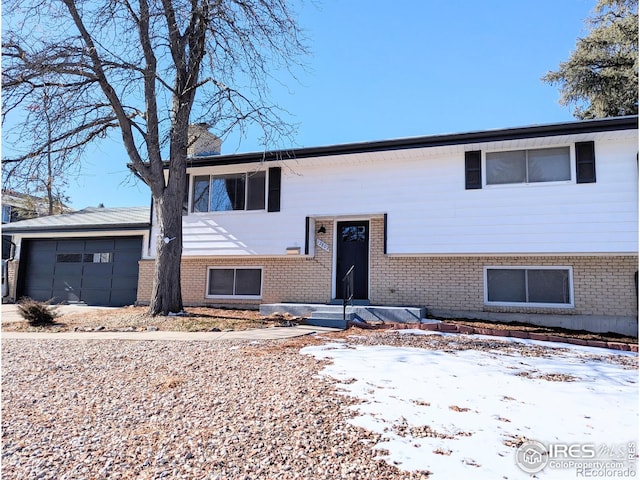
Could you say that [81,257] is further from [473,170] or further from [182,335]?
[473,170]

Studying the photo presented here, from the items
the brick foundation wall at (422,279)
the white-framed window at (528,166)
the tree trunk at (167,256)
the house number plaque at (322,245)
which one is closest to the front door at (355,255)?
the brick foundation wall at (422,279)

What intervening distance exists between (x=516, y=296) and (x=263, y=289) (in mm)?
6914

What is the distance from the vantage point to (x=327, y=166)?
1170 cm

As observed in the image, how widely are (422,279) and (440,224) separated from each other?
1583 millimetres

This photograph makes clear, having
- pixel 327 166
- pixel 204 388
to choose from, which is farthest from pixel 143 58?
pixel 204 388

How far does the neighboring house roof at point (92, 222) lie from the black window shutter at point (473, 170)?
32.0 feet

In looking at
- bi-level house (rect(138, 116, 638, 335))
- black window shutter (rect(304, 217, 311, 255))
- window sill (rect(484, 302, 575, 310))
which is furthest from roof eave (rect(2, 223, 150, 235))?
window sill (rect(484, 302, 575, 310))

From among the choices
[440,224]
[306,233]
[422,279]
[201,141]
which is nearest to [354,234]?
[306,233]

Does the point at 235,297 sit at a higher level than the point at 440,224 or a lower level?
lower

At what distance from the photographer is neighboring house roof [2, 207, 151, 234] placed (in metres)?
14.3

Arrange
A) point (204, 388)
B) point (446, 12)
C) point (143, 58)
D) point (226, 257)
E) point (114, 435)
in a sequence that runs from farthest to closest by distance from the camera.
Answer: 1. point (226, 257)
2. point (446, 12)
3. point (143, 58)
4. point (204, 388)
5. point (114, 435)

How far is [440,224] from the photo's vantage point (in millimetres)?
10586

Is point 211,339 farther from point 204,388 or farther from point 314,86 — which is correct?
point 314,86

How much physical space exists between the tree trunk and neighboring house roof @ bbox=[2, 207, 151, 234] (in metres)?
3.90
